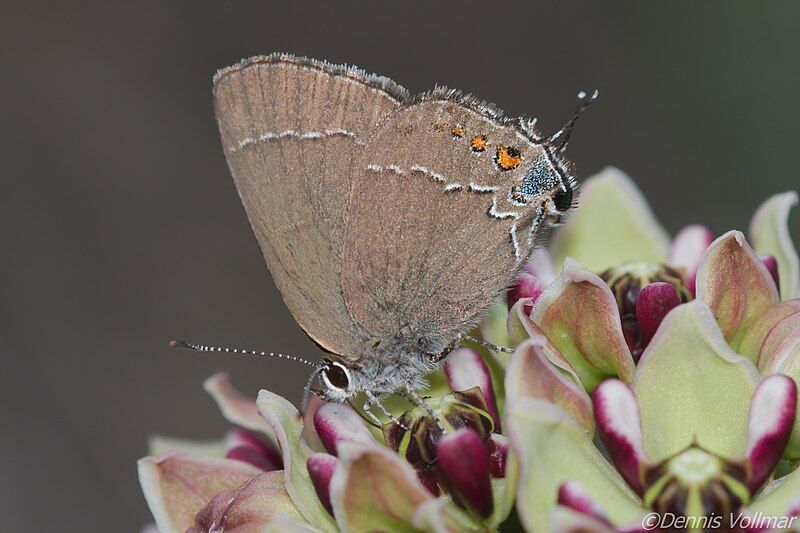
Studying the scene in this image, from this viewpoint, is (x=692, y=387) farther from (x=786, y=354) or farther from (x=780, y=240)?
(x=780, y=240)

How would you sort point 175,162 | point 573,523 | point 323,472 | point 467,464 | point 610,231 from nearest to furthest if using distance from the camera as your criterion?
point 573,523 → point 467,464 → point 323,472 → point 610,231 → point 175,162

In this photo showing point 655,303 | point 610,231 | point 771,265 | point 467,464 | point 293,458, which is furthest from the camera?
point 610,231

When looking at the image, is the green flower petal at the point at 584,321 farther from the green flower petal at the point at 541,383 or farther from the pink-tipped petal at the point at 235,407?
the pink-tipped petal at the point at 235,407

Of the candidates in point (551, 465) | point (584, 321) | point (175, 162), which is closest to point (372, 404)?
point (584, 321)

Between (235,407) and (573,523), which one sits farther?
(235,407)

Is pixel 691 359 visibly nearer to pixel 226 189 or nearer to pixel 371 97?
pixel 371 97

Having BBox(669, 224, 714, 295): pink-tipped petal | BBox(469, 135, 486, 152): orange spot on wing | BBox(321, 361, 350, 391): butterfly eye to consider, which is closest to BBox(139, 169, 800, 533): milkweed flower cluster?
BBox(321, 361, 350, 391): butterfly eye

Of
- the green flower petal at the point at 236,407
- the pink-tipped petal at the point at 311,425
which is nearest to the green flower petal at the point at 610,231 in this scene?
the pink-tipped petal at the point at 311,425

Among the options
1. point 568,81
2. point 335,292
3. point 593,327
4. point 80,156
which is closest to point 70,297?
point 80,156
